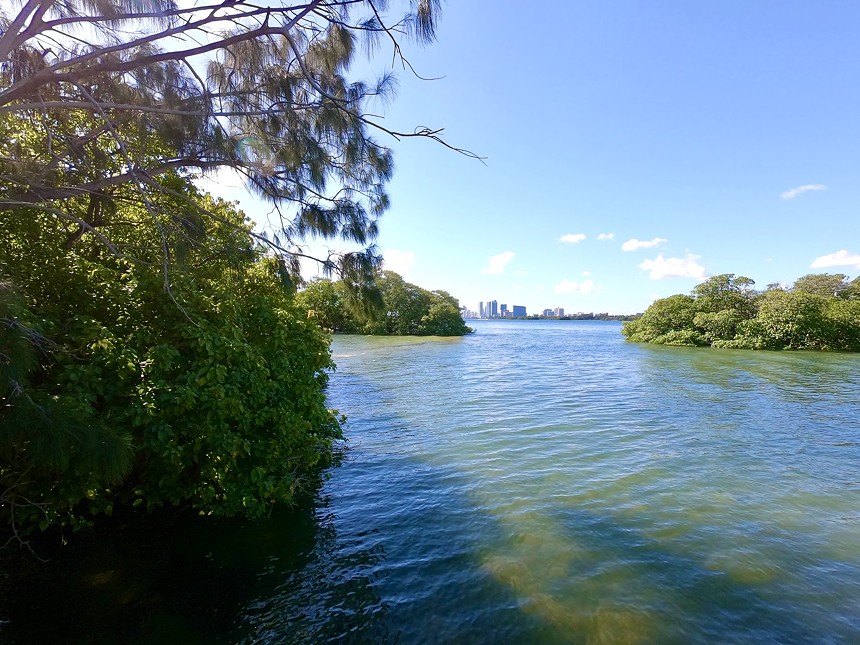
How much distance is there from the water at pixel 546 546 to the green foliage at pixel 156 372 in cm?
88

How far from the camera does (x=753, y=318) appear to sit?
38562mm

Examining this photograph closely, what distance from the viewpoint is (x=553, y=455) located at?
9109 mm

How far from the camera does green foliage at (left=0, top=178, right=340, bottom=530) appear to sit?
4.66 metres

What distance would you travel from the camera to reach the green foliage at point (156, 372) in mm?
4664

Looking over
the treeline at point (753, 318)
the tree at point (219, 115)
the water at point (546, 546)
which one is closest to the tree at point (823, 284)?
the treeline at point (753, 318)

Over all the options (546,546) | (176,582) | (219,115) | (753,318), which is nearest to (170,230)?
(219,115)

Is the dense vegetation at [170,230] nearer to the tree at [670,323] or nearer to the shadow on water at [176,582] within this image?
the shadow on water at [176,582]

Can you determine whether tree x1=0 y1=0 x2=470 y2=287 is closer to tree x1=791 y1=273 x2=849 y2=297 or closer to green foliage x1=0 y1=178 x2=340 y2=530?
green foliage x1=0 y1=178 x2=340 y2=530

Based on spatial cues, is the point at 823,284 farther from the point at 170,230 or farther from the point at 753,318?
the point at 170,230

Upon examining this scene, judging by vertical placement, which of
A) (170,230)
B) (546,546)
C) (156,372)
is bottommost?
(546,546)

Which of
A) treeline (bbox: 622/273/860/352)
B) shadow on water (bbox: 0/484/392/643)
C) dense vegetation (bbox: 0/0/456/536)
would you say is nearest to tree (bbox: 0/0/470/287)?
dense vegetation (bbox: 0/0/456/536)

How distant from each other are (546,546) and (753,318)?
4421 cm

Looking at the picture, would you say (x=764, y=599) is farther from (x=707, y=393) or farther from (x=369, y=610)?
(x=707, y=393)

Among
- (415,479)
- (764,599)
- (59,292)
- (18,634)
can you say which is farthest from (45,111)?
(764,599)
